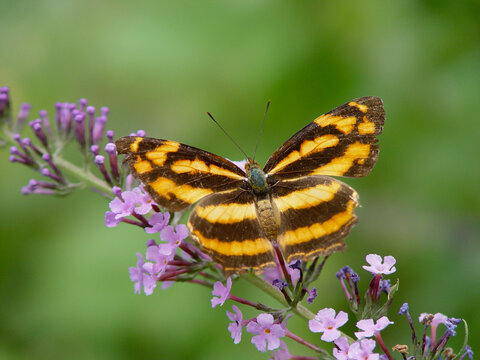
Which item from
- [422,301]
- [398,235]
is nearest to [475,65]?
[398,235]

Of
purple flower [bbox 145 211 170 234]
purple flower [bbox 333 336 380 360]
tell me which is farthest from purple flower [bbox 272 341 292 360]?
purple flower [bbox 145 211 170 234]

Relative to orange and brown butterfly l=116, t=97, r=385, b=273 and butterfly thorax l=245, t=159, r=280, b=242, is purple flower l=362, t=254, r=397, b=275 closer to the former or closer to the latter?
orange and brown butterfly l=116, t=97, r=385, b=273

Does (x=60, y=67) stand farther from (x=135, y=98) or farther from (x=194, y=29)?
(x=194, y=29)

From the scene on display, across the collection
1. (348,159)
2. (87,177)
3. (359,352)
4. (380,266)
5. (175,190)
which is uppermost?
(87,177)

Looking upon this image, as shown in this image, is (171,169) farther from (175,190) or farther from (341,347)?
(341,347)

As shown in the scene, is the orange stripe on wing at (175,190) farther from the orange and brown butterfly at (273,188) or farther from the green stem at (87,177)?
the green stem at (87,177)

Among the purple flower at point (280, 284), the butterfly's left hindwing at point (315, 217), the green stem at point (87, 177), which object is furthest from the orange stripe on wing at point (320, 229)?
the green stem at point (87, 177)

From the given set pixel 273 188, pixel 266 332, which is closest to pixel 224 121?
pixel 273 188
